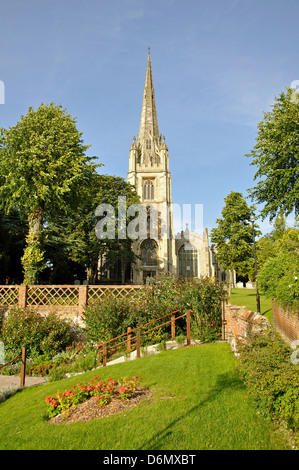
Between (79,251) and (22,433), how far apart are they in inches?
939

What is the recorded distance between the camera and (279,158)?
16734mm

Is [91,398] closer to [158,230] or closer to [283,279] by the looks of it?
[283,279]

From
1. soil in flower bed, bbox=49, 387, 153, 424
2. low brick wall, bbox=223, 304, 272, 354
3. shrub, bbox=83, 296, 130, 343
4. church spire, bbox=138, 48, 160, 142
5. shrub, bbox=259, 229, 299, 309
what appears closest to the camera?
soil in flower bed, bbox=49, 387, 153, 424

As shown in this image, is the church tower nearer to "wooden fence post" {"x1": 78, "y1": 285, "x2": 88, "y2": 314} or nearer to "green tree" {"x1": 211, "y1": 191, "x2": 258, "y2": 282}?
"green tree" {"x1": 211, "y1": 191, "x2": 258, "y2": 282}

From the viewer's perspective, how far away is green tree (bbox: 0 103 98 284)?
17109 millimetres

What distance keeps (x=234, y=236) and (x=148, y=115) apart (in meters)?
35.7

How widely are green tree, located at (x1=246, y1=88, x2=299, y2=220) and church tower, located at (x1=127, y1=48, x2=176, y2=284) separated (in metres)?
26.1

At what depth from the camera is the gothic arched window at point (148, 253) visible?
46875 millimetres

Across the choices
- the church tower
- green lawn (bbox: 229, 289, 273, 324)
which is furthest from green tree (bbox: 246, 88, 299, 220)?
the church tower

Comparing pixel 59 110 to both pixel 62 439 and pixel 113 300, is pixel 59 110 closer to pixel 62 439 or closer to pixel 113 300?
pixel 113 300

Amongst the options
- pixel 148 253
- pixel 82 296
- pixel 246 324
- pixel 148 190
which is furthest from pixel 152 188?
pixel 246 324

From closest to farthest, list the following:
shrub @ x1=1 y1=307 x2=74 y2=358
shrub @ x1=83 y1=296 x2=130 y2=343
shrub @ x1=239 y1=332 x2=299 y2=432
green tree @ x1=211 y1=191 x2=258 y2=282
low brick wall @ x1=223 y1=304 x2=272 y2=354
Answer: shrub @ x1=239 y1=332 x2=299 y2=432
low brick wall @ x1=223 y1=304 x2=272 y2=354
shrub @ x1=83 y1=296 x2=130 y2=343
shrub @ x1=1 y1=307 x2=74 y2=358
green tree @ x1=211 y1=191 x2=258 y2=282

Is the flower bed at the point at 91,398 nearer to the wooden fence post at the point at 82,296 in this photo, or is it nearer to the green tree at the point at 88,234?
the wooden fence post at the point at 82,296

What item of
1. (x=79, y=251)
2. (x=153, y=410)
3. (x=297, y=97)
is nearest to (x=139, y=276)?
(x=79, y=251)
